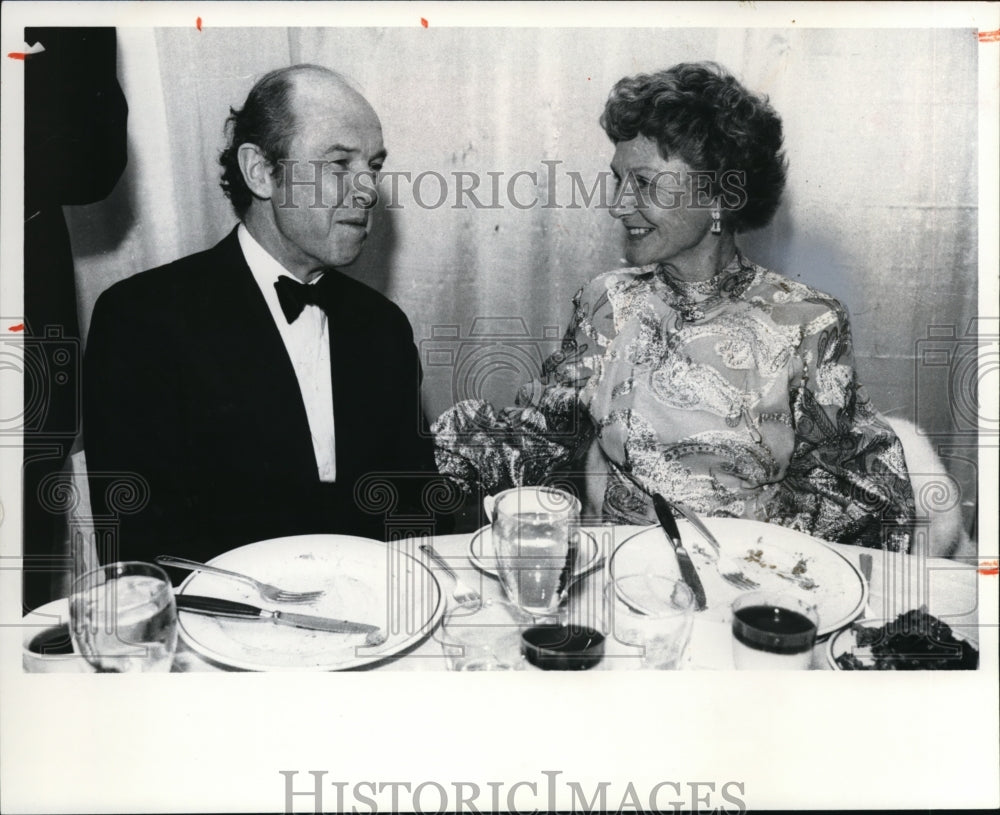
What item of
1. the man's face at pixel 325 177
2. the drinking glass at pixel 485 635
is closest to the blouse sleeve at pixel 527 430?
the drinking glass at pixel 485 635

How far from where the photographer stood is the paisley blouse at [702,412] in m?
1.55

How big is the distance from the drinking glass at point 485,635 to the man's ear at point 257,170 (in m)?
0.77

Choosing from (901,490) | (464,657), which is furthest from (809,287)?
(464,657)

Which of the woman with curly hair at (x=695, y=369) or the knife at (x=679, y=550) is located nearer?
the knife at (x=679, y=550)

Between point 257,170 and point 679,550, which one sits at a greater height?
point 257,170

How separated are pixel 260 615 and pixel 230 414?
346 mm

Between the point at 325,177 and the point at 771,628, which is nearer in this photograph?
the point at 771,628

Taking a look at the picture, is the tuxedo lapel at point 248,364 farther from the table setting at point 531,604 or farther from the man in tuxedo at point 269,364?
the table setting at point 531,604

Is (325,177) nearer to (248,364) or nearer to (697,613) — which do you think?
(248,364)

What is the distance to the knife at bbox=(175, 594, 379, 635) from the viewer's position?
142 cm

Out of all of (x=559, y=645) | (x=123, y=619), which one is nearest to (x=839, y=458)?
(x=559, y=645)

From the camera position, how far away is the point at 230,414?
154 centimetres

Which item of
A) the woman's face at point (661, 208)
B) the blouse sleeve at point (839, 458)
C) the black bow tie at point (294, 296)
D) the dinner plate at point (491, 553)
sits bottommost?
the dinner plate at point (491, 553)

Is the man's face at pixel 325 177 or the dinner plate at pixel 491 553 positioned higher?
the man's face at pixel 325 177
